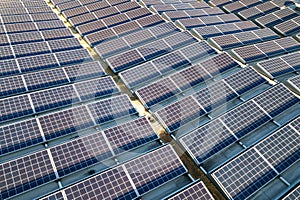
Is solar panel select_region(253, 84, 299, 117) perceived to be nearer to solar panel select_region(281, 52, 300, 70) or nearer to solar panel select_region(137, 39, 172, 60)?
solar panel select_region(281, 52, 300, 70)

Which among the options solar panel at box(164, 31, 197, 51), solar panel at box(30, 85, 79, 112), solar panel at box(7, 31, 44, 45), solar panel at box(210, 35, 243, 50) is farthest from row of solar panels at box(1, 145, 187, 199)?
solar panel at box(7, 31, 44, 45)

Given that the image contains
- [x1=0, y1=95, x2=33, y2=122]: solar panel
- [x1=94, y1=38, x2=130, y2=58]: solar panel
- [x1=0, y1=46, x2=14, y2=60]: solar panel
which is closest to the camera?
[x1=0, y1=95, x2=33, y2=122]: solar panel

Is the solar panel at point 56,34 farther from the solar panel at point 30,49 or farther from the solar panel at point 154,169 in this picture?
the solar panel at point 154,169

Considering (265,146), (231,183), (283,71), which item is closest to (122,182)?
(231,183)

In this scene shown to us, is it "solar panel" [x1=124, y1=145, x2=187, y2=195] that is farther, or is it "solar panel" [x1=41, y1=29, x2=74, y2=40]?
"solar panel" [x1=41, y1=29, x2=74, y2=40]

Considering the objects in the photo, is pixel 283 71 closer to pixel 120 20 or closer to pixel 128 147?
pixel 128 147

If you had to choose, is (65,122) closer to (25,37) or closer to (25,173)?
(25,173)
